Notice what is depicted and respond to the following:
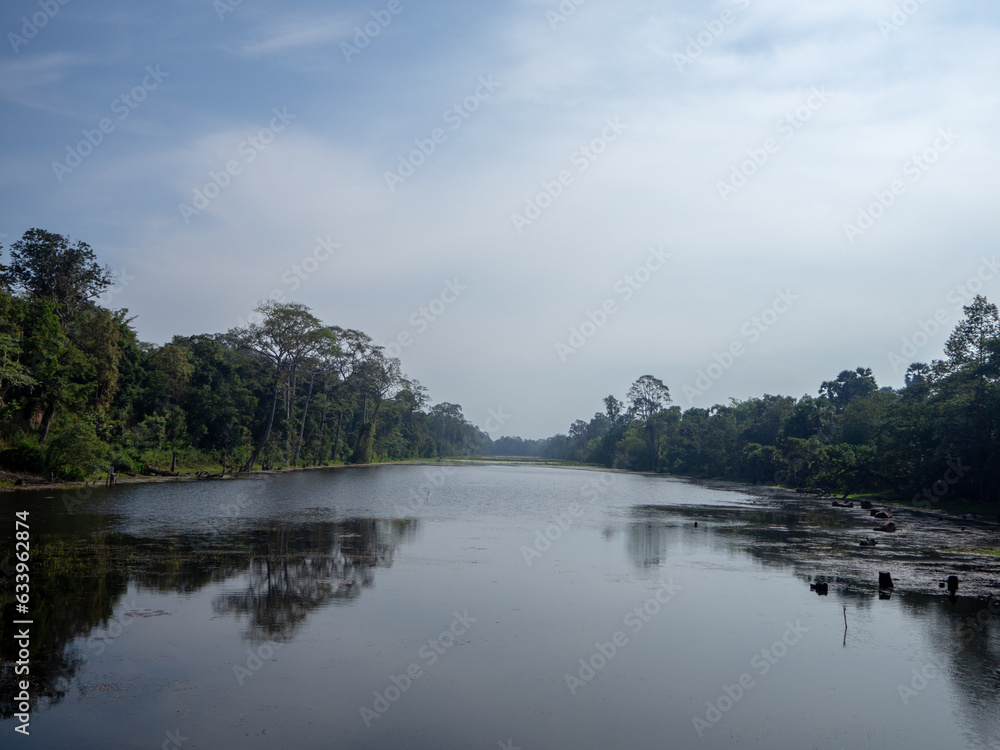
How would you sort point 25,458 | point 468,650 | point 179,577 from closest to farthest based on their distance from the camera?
point 468,650 < point 179,577 < point 25,458

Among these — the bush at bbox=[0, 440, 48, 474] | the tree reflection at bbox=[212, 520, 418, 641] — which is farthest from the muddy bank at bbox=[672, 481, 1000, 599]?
the bush at bbox=[0, 440, 48, 474]

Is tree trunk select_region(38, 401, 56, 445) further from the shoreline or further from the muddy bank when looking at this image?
the muddy bank

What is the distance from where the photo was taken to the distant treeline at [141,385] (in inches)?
1426

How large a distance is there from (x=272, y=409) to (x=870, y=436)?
57094mm

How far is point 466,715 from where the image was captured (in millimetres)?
8945

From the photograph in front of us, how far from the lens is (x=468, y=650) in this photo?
1164 centimetres

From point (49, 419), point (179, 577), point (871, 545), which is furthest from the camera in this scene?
Answer: point (49, 419)

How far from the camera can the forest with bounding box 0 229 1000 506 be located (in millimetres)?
37625

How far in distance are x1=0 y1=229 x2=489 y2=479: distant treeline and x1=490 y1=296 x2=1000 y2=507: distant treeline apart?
48.5 m

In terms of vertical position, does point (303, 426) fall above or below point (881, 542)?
above

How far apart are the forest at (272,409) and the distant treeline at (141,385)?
0.39 feet

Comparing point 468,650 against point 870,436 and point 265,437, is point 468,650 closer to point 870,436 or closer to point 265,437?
point 265,437

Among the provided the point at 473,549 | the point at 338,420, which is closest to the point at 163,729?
the point at 473,549

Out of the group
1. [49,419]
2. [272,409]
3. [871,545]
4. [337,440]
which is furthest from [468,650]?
[337,440]
